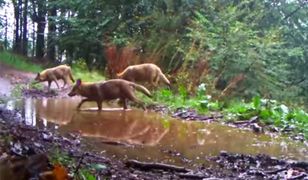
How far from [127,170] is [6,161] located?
1.80m

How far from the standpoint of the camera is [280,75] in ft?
69.0

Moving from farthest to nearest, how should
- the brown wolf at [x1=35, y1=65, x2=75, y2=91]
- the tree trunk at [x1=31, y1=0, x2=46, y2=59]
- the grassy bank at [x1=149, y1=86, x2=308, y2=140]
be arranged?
the tree trunk at [x1=31, y1=0, x2=46, y2=59] → the brown wolf at [x1=35, y1=65, x2=75, y2=91] → the grassy bank at [x1=149, y1=86, x2=308, y2=140]

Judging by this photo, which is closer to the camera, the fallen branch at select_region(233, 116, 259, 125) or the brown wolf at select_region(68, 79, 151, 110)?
the fallen branch at select_region(233, 116, 259, 125)

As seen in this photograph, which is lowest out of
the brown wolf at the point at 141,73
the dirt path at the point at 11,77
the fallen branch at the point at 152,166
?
the fallen branch at the point at 152,166

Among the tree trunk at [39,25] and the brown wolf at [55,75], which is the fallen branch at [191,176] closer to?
the brown wolf at [55,75]

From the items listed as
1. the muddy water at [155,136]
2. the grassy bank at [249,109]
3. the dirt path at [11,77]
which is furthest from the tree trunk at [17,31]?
the muddy water at [155,136]

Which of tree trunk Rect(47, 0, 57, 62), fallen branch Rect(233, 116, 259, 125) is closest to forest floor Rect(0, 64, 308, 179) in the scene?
fallen branch Rect(233, 116, 259, 125)

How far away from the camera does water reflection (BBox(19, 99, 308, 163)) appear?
629 centimetres

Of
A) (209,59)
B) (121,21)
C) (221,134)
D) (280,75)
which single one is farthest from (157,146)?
(121,21)

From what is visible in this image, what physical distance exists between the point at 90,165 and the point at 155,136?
9.65 feet

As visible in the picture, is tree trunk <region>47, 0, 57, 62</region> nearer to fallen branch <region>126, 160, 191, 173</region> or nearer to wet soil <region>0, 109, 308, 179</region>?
wet soil <region>0, 109, 308, 179</region>

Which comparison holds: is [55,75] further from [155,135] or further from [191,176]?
[191,176]

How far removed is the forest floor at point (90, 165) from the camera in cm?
348

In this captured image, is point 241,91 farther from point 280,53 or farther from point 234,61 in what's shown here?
point 280,53
